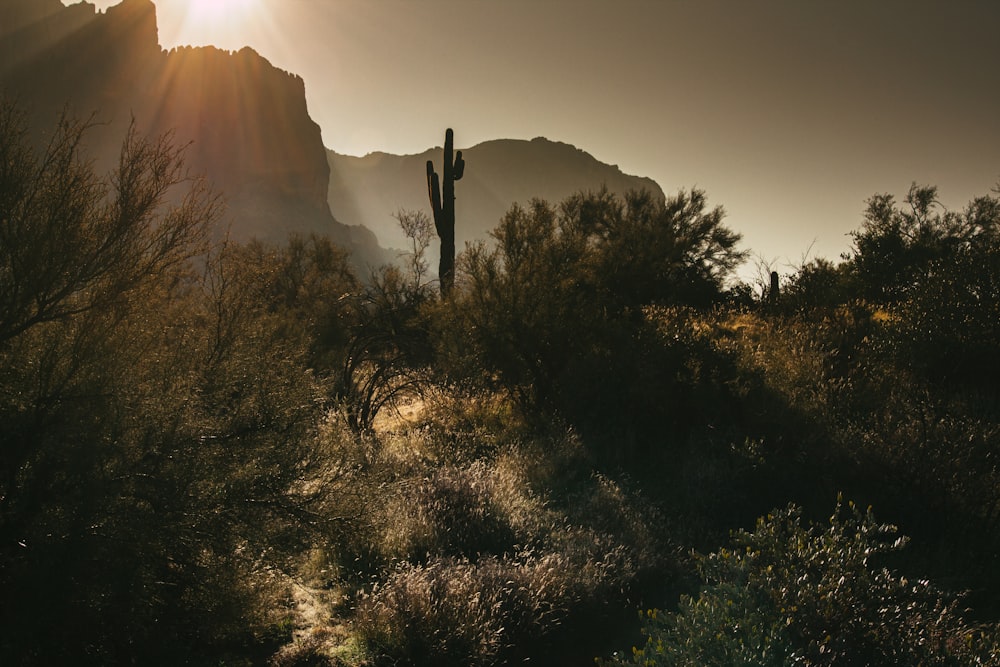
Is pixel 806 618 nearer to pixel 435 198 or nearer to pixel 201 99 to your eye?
pixel 435 198

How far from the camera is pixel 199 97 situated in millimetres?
110500

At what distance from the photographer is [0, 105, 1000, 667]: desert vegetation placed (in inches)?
148

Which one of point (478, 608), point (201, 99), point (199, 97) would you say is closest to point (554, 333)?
point (478, 608)

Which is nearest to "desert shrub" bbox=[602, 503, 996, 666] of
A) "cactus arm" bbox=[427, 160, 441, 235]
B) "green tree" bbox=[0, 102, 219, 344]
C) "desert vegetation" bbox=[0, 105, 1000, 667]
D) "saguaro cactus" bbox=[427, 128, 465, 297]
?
"desert vegetation" bbox=[0, 105, 1000, 667]

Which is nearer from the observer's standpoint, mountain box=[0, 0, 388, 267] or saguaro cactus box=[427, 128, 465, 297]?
saguaro cactus box=[427, 128, 465, 297]

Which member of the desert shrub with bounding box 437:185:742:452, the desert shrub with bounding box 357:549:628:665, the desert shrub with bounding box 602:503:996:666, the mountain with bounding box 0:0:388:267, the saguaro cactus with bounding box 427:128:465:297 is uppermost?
the mountain with bounding box 0:0:388:267

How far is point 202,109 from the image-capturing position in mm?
110188

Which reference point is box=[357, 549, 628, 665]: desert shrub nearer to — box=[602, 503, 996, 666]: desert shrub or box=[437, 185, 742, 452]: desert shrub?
box=[602, 503, 996, 666]: desert shrub

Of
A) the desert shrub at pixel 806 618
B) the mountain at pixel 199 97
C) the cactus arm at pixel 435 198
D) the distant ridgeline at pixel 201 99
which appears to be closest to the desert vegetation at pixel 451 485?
the desert shrub at pixel 806 618

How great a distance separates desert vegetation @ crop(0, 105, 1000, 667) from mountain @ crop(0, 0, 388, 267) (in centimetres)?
5830

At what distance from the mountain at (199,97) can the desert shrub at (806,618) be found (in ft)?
209

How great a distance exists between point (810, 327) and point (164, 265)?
11.1 m

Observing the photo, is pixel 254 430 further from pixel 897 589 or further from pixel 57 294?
pixel 897 589

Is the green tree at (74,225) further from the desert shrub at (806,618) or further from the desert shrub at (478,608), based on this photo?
the desert shrub at (806,618)
